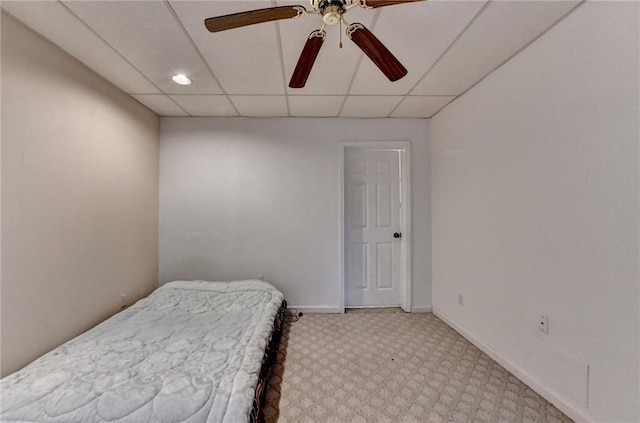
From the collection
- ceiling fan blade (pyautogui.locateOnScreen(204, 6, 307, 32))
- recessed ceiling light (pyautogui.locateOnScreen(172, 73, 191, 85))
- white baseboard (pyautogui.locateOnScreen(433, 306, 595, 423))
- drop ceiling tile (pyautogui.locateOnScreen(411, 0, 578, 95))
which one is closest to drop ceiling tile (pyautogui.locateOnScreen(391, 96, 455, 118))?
drop ceiling tile (pyautogui.locateOnScreen(411, 0, 578, 95))

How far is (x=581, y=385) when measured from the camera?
1.46m

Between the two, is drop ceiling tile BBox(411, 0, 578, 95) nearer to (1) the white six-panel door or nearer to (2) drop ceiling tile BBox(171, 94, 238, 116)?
(1) the white six-panel door

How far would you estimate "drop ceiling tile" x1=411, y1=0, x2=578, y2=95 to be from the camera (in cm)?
144

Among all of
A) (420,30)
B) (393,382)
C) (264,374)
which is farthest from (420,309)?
(420,30)

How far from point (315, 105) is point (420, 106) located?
1.14 metres

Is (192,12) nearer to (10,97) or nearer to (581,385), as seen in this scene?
(10,97)

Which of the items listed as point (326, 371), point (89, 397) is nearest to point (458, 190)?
point (326, 371)

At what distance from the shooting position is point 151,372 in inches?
58.1

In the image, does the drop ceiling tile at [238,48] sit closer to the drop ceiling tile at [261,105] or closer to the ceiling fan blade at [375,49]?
the drop ceiling tile at [261,105]

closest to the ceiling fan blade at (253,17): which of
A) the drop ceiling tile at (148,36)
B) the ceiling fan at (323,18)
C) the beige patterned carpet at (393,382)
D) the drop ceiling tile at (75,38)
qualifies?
the ceiling fan at (323,18)

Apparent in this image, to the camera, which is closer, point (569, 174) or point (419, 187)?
point (569, 174)

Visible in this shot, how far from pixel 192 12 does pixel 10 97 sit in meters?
1.18

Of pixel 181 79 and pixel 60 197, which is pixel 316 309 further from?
pixel 181 79

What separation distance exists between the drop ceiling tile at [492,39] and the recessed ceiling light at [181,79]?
2.03 metres
